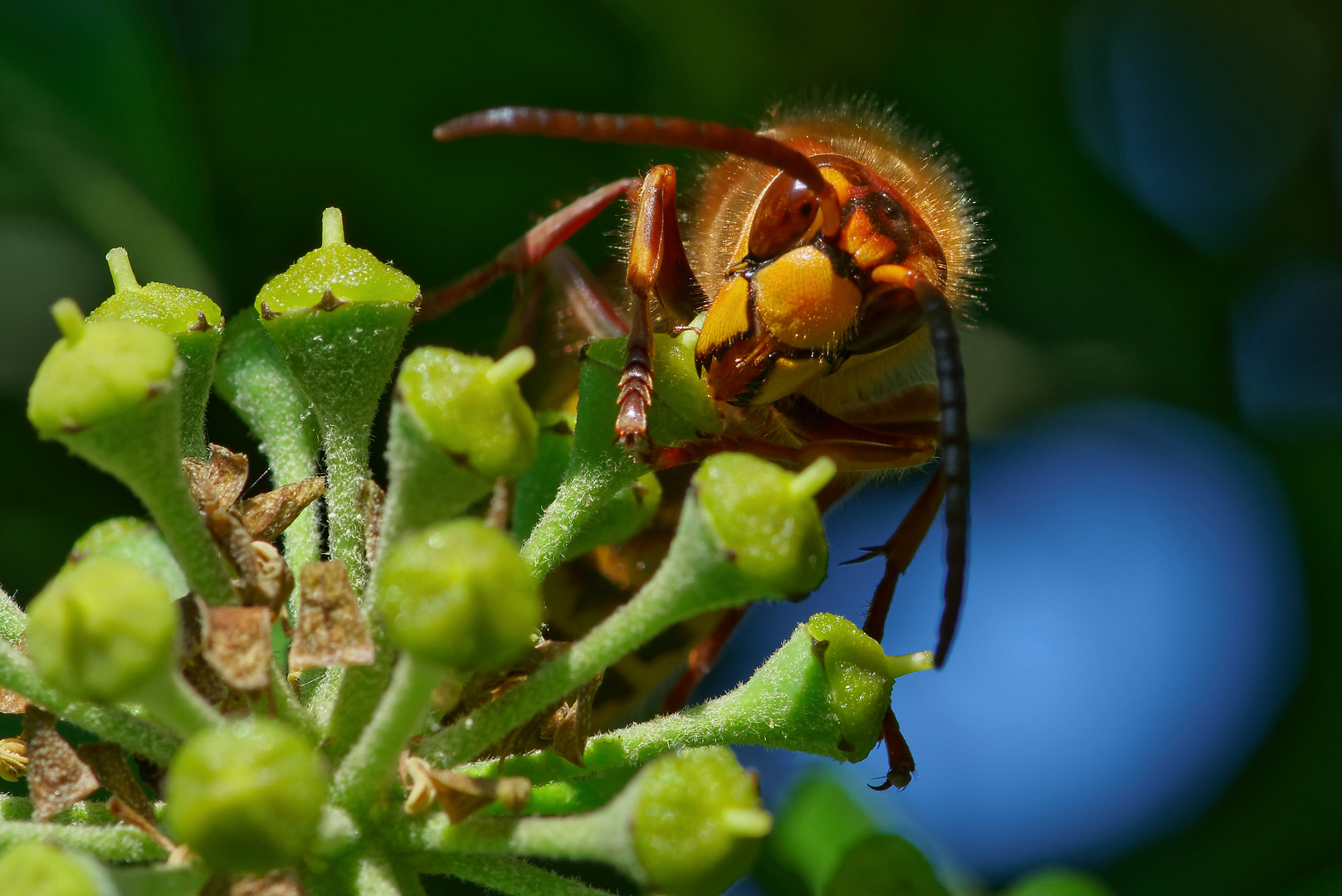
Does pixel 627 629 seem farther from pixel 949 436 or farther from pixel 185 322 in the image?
pixel 185 322

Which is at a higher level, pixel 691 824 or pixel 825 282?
pixel 825 282

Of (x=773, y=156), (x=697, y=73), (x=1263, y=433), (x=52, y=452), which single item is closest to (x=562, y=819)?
(x=773, y=156)

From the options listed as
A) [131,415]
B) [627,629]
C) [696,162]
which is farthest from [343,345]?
[696,162]

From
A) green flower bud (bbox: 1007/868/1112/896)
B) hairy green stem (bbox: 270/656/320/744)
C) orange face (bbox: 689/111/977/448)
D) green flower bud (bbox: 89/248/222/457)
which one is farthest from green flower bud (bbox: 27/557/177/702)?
green flower bud (bbox: 1007/868/1112/896)

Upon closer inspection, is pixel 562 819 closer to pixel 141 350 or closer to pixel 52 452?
pixel 141 350

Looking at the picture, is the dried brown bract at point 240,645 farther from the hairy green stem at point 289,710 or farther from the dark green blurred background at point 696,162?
the dark green blurred background at point 696,162

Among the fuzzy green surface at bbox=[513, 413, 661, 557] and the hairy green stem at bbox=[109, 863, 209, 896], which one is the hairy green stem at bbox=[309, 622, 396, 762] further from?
the fuzzy green surface at bbox=[513, 413, 661, 557]

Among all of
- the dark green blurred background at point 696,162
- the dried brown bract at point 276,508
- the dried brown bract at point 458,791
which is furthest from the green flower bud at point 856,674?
the dark green blurred background at point 696,162
